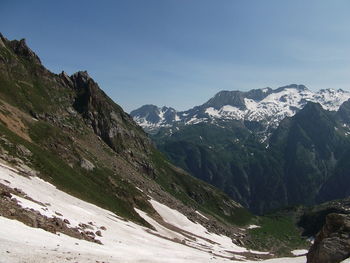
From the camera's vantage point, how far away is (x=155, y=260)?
41.9 meters

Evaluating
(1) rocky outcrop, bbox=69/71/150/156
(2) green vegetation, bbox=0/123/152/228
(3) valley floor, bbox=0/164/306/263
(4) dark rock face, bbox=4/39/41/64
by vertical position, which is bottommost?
(3) valley floor, bbox=0/164/306/263

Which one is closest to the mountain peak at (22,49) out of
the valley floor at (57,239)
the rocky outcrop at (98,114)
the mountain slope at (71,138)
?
the mountain slope at (71,138)

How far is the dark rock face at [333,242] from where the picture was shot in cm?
3375

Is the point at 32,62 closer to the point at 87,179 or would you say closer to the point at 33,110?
the point at 33,110

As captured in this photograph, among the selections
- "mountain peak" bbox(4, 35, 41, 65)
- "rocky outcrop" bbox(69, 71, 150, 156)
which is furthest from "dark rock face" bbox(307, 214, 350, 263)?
"mountain peak" bbox(4, 35, 41, 65)

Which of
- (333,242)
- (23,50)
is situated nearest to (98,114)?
(23,50)

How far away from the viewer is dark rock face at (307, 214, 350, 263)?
33.8 m

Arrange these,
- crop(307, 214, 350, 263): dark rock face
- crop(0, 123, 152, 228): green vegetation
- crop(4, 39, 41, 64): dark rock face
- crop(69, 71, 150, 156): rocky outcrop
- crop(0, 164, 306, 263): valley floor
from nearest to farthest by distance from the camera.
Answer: crop(0, 164, 306, 263): valley floor
crop(307, 214, 350, 263): dark rock face
crop(0, 123, 152, 228): green vegetation
crop(4, 39, 41, 64): dark rock face
crop(69, 71, 150, 156): rocky outcrop

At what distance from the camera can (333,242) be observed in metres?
34.7

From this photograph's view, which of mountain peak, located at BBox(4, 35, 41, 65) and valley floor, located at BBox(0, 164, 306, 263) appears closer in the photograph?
valley floor, located at BBox(0, 164, 306, 263)

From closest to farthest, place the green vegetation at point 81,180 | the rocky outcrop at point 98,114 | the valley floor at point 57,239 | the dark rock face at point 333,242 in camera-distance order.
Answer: the valley floor at point 57,239, the dark rock face at point 333,242, the green vegetation at point 81,180, the rocky outcrop at point 98,114

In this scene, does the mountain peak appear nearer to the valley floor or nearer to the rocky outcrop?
the rocky outcrop

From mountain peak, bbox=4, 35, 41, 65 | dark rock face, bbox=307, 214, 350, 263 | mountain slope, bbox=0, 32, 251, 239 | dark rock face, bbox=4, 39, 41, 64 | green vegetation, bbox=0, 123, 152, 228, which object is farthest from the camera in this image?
dark rock face, bbox=4, 39, 41, 64

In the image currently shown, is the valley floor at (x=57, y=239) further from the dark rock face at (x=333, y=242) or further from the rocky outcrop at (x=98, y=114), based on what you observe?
the rocky outcrop at (x=98, y=114)
